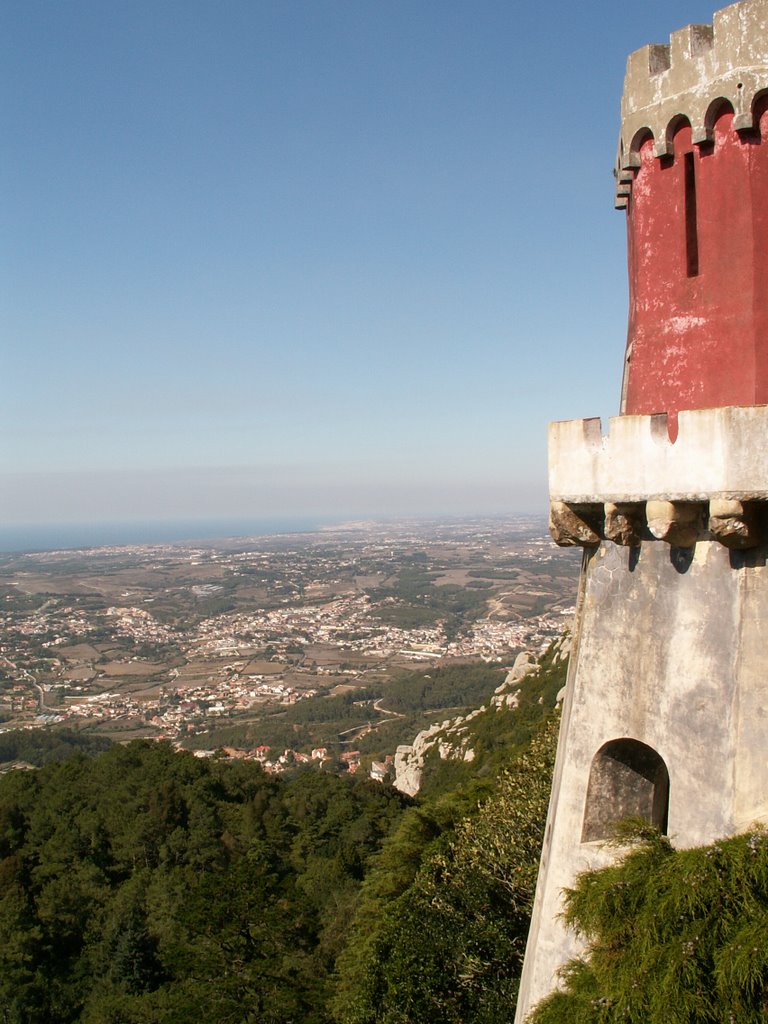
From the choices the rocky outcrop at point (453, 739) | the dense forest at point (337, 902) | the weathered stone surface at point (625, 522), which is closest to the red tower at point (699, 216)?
the weathered stone surface at point (625, 522)

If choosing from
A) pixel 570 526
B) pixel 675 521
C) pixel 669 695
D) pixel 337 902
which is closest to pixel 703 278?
pixel 675 521

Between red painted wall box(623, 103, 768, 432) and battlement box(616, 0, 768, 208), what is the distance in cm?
11

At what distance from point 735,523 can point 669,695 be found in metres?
1.36

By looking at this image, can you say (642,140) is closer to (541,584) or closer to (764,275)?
(764,275)

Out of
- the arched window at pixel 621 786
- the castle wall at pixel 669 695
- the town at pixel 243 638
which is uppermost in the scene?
the castle wall at pixel 669 695

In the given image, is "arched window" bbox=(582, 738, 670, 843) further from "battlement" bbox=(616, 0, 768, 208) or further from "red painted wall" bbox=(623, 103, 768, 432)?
"battlement" bbox=(616, 0, 768, 208)

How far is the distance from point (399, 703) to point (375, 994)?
75833mm

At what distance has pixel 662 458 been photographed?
5.39 meters

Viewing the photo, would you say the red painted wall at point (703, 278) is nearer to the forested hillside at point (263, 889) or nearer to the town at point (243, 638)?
the forested hillside at point (263, 889)

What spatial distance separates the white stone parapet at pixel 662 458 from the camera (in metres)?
4.98

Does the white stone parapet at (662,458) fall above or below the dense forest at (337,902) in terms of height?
above

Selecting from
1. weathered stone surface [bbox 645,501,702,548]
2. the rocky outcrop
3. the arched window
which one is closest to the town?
the rocky outcrop

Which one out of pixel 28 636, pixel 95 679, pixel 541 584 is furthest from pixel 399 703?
pixel 541 584

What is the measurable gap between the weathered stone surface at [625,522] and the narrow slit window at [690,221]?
178cm
